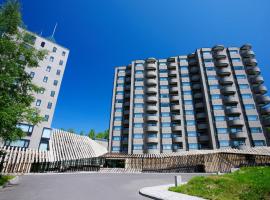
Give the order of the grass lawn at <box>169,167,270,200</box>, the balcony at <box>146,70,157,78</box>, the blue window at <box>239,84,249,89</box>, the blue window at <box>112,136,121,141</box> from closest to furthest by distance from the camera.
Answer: the grass lawn at <box>169,167,270,200</box> < the blue window at <box>239,84,249,89</box> < the blue window at <box>112,136,121,141</box> < the balcony at <box>146,70,157,78</box>

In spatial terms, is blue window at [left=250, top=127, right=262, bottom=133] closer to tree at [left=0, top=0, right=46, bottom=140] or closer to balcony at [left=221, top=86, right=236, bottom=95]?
balcony at [left=221, top=86, right=236, bottom=95]

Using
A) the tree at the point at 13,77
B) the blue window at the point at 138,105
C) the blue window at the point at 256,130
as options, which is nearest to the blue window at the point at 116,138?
the blue window at the point at 138,105

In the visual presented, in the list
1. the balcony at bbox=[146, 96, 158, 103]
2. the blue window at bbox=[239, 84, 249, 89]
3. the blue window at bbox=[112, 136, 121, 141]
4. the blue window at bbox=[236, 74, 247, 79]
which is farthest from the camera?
the balcony at bbox=[146, 96, 158, 103]

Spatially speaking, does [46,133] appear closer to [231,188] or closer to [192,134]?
[192,134]

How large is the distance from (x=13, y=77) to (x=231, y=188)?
16.1 metres

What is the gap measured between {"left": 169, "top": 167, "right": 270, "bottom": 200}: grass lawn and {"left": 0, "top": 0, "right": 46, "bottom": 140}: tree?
11.7m

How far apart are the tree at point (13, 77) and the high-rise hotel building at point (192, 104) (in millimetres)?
37637

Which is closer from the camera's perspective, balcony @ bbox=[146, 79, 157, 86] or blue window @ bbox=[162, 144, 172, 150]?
blue window @ bbox=[162, 144, 172, 150]

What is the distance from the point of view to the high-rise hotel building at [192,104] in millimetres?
44781

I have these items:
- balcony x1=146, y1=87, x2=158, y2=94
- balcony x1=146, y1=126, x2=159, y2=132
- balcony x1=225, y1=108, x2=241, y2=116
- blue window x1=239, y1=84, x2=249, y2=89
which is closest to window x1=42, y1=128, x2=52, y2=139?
balcony x1=146, y1=126, x2=159, y2=132

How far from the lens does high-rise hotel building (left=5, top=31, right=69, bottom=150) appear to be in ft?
116

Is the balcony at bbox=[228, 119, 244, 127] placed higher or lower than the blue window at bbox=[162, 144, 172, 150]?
higher

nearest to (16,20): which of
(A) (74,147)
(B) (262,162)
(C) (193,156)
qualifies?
(A) (74,147)

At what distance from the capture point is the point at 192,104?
169ft
